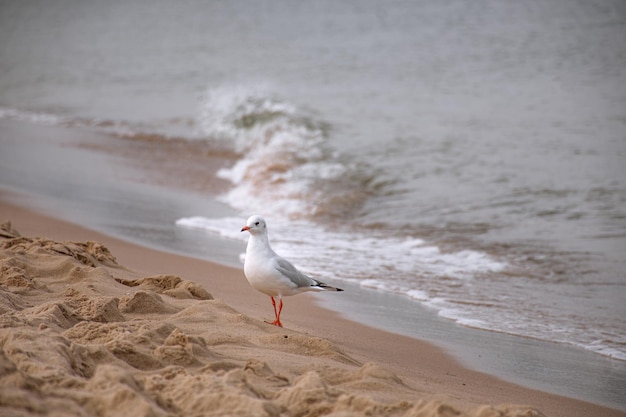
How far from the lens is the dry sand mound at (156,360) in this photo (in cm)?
275

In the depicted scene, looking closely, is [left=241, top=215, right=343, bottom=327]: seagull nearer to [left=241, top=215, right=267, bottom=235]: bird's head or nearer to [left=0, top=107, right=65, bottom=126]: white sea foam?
[left=241, top=215, right=267, bottom=235]: bird's head

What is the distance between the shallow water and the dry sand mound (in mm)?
2118

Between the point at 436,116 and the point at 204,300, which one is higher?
the point at 436,116

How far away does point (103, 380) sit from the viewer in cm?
285

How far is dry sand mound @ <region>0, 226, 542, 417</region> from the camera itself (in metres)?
2.75

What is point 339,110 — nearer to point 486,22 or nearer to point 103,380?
point 486,22

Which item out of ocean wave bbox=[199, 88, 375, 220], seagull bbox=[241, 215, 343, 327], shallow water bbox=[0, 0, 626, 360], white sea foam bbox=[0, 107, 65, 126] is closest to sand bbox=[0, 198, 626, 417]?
seagull bbox=[241, 215, 343, 327]

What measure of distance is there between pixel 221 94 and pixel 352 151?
7.03 metres

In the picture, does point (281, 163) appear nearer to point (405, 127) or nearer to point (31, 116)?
point (405, 127)

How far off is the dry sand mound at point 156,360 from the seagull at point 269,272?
386 mm

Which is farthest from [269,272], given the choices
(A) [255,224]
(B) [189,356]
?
(B) [189,356]

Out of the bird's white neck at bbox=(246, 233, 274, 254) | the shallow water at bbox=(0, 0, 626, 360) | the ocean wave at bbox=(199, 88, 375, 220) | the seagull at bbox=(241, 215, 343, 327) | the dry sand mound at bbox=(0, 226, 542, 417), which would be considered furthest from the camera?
the ocean wave at bbox=(199, 88, 375, 220)

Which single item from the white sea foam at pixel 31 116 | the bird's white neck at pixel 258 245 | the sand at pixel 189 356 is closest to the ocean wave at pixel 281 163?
the white sea foam at pixel 31 116

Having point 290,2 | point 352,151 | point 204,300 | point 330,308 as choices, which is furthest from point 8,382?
point 290,2
